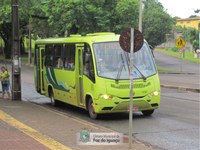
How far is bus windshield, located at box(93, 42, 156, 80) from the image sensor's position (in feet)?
44.3

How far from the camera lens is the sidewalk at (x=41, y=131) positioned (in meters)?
8.79

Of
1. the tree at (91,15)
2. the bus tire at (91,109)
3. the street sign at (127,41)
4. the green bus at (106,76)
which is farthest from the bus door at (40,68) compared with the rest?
the tree at (91,15)

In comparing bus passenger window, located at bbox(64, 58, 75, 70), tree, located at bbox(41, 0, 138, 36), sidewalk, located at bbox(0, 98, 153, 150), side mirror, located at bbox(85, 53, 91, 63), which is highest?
tree, located at bbox(41, 0, 138, 36)

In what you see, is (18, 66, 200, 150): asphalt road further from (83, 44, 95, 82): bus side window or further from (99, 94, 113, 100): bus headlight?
(83, 44, 95, 82): bus side window

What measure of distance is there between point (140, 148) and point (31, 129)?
9.66 ft

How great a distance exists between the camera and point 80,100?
14.8m

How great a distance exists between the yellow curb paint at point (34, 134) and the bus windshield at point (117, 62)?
Result: 118 inches

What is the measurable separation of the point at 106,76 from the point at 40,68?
→ 5955 millimetres

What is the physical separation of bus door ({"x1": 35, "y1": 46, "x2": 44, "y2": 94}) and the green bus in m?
2.83

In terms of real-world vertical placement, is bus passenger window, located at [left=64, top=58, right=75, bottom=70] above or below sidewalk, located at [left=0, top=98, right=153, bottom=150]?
above

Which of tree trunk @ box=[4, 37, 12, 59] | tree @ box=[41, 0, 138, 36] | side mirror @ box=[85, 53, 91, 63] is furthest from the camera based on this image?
tree trunk @ box=[4, 37, 12, 59]

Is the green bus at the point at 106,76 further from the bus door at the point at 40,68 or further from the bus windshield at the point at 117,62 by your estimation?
the bus door at the point at 40,68

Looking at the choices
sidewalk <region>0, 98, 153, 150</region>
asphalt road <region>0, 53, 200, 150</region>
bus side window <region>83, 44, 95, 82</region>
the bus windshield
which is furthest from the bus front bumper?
sidewalk <region>0, 98, 153, 150</region>

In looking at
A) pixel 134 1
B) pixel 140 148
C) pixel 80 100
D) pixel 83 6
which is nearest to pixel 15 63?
pixel 80 100
